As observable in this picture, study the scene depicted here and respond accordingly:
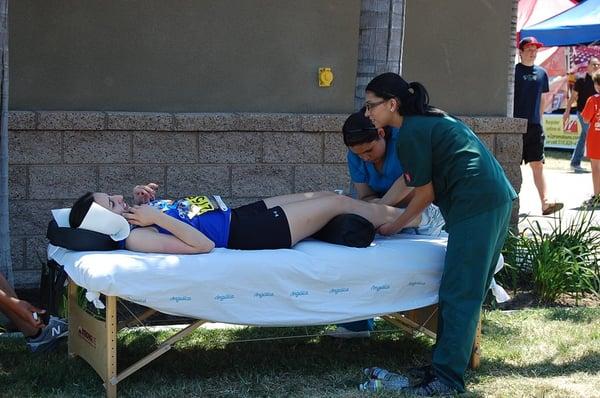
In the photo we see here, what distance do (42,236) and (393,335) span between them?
2.65m

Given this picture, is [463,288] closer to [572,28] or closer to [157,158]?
[157,158]

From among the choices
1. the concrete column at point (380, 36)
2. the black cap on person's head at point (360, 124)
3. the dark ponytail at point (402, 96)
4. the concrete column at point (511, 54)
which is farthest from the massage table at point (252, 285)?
the concrete column at point (511, 54)

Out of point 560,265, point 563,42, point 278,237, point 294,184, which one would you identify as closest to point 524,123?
point 560,265

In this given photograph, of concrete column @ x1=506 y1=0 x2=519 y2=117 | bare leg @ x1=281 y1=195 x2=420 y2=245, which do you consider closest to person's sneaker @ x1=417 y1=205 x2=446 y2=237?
bare leg @ x1=281 y1=195 x2=420 y2=245

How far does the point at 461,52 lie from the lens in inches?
301

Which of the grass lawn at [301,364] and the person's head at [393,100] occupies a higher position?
the person's head at [393,100]

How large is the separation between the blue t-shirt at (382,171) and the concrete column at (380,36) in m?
0.55

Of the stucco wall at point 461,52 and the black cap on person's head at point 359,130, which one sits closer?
the black cap on person's head at point 359,130

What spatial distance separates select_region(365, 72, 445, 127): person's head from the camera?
437 centimetres

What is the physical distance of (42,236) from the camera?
21.2 feet

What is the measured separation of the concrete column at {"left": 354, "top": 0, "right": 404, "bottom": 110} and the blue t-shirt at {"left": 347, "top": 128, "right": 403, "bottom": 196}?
546 millimetres

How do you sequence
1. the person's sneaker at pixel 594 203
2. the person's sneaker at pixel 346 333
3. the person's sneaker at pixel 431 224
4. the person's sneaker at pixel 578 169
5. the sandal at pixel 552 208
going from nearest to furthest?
the person's sneaker at pixel 431 224 < the person's sneaker at pixel 346 333 < the person's sneaker at pixel 594 203 < the sandal at pixel 552 208 < the person's sneaker at pixel 578 169

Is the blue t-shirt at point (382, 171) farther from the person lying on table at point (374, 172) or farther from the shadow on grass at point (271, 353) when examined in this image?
the shadow on grass at point (271, 353)

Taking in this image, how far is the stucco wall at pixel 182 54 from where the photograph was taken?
6.48 m
